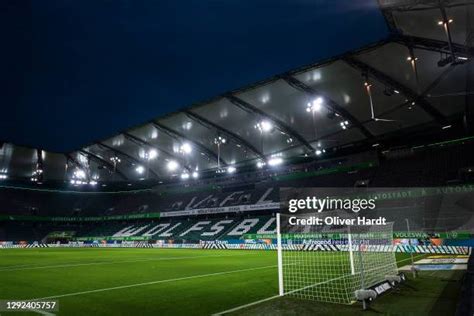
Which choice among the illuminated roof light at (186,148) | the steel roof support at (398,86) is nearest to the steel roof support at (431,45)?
the steel roof support at (398,86)

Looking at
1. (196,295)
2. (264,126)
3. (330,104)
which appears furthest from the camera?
(264,126)

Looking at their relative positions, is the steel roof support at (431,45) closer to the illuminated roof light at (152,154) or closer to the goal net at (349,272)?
the goal net at (349,272)

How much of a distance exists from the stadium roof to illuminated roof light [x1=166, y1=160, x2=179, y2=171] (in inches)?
10.3

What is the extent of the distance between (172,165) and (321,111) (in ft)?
81.1

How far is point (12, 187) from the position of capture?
54.6m

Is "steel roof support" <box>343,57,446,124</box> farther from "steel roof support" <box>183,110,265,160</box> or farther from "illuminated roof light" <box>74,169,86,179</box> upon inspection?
"illuminated roof light" <box>74,169,86,179</box>

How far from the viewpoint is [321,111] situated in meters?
31.1

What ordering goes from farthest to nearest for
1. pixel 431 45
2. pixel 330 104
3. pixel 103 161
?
pixel 103 161, pixel 330 104, pixel 431 45

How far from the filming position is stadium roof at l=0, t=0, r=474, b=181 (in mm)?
19094

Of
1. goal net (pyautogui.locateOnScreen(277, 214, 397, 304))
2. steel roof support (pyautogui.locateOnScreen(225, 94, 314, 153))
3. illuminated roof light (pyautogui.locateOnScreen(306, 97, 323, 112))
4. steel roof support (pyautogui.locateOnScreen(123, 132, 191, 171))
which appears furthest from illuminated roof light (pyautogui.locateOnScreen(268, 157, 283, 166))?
goal net (pyautogui.locateOnScreen(277, 214, 397, 304))

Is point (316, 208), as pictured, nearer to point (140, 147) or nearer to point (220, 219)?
point (220, 219)

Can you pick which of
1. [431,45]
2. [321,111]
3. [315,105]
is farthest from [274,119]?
[431,45]

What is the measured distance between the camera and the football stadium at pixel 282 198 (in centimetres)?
837

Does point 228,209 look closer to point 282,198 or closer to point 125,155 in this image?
point 282,198
